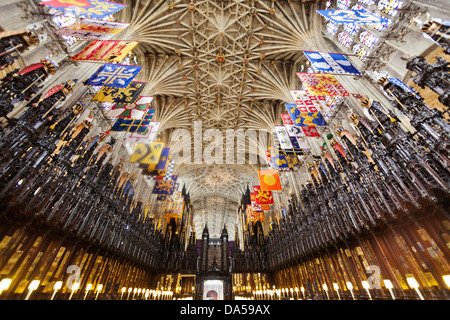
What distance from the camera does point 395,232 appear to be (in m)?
6.96

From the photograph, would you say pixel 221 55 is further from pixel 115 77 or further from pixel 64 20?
pixel 115 77

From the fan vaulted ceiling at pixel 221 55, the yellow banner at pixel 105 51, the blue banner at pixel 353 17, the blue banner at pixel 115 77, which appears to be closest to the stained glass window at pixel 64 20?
the yellow banner at pixel 105 51

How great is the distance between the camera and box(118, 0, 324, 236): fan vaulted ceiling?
53.4 feet

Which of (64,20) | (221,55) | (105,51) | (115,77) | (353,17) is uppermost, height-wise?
(221,55)

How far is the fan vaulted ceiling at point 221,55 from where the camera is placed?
1628cm

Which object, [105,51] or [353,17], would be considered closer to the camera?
[353,17]

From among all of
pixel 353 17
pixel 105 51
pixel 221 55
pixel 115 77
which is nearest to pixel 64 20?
pixel 105 51

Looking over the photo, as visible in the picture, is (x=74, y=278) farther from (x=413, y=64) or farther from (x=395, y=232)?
(x=413, y=64)

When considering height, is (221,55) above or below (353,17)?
above

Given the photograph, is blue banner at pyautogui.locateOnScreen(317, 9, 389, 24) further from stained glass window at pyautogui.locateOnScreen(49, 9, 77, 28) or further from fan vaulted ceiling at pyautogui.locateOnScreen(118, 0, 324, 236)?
stained glass window at pyautogui.locateOnScreen(49, 9, 77, 28)

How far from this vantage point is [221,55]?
63.1 ft

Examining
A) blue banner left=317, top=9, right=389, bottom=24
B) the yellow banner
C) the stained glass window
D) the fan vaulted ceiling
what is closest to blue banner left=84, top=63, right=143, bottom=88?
the yellow banner

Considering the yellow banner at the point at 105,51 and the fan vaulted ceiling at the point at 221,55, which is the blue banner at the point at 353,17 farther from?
the yellow banner at the point at 105,51
